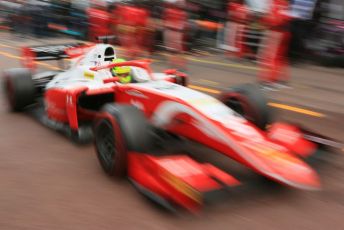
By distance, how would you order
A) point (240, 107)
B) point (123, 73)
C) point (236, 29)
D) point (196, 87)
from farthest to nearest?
1. point (236, 29)
2. point (196, 87)
3. point (123, 73)
4. point (240, 107)

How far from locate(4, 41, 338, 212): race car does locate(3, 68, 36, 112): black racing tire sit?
58 cm

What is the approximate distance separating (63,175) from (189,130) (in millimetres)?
1293

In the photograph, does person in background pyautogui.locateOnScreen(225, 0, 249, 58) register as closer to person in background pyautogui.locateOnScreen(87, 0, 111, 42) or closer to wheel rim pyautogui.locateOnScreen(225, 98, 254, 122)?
person in background pyautogui.locateOnScreen(87, 0, 111, 42)

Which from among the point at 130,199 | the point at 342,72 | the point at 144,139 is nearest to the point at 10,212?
the point at 130,199

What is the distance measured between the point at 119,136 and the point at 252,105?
A: 5.00 feet

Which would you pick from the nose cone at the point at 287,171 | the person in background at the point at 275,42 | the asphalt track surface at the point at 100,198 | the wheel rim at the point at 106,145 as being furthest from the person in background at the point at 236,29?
the nose cone at the point at 287,171

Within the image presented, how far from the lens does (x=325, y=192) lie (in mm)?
3756

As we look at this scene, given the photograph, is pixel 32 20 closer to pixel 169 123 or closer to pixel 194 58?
pixel 194 58

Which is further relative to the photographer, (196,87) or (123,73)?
(196,87)

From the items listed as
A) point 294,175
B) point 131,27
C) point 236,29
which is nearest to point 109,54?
point 294,175

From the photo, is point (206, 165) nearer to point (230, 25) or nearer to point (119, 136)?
point (119, 136)

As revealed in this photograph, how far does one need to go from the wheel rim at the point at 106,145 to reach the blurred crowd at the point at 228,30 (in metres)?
5.04

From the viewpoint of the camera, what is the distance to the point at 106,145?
13.1 ft

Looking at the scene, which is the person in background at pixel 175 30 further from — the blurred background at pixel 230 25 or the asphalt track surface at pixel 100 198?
the asphalt track surface at pixel 100 198
